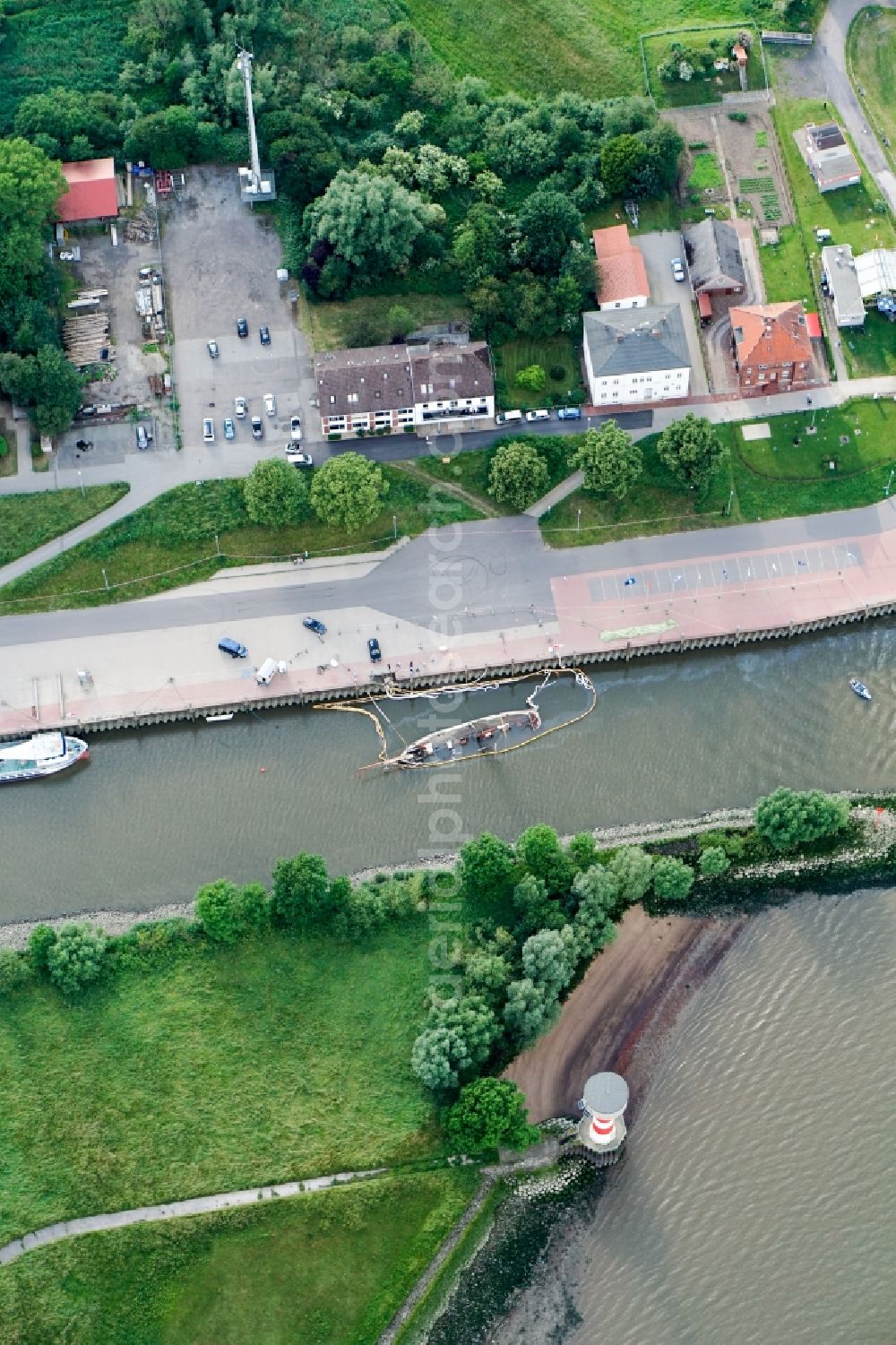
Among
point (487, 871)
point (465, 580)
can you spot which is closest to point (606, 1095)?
point (487, 871)

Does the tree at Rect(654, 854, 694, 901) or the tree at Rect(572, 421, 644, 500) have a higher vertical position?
the tree at Rect(572, 421, 644, 500)

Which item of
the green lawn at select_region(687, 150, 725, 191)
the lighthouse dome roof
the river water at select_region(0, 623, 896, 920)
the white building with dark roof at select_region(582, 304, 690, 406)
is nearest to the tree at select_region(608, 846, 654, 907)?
the river water at select_region(0, 623, 896, 920)

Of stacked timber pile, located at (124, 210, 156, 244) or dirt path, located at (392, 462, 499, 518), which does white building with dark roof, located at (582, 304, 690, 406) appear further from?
stacked timber pile, located at (124, 210, 156, 244)

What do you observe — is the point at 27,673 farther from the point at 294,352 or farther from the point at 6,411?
the point at 294,352

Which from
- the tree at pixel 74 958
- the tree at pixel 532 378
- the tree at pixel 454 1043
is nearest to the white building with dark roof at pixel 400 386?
the tree at pixel 532 378

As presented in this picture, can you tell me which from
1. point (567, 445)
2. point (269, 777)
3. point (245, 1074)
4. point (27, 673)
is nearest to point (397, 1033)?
point (245, 1074)
